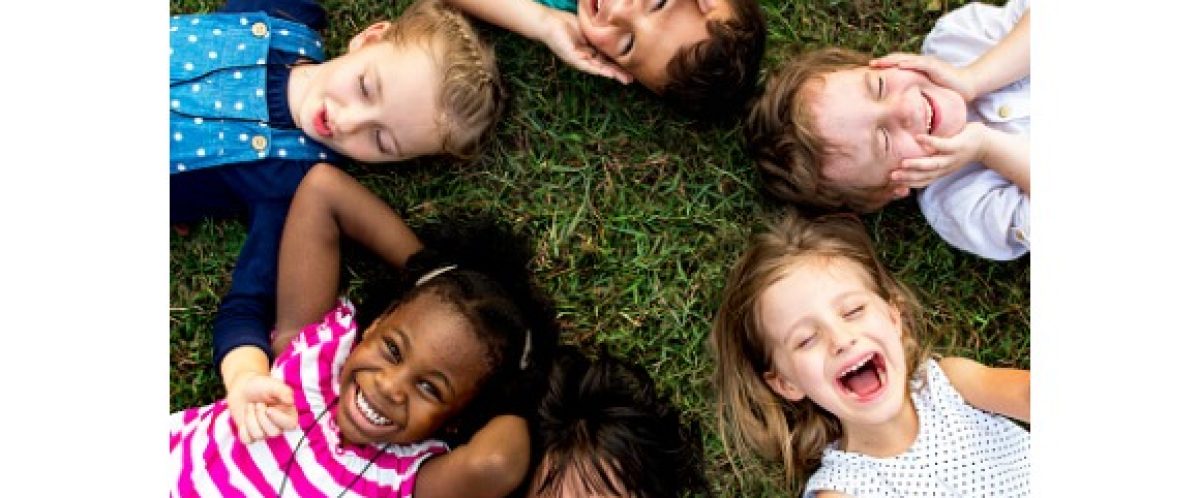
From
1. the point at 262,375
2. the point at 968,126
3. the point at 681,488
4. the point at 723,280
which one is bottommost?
the point at 681,488

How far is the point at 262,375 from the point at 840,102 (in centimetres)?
121

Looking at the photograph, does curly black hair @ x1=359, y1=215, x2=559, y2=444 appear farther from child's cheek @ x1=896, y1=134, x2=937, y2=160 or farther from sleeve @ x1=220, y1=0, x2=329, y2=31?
child's cheek @ x1=896, y1=134, x2=937, y2=160

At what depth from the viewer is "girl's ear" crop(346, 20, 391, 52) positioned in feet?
6.20

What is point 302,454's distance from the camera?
181 centimetres

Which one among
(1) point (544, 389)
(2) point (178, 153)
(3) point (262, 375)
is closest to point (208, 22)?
(2) point (178, 153)

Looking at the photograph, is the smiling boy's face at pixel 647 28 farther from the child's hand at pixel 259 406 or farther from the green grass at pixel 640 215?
the child's hand at pixel 259 406

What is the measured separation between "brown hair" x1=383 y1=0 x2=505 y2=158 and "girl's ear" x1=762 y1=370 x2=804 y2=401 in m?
0.75

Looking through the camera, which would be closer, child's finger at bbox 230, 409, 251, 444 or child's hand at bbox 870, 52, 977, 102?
child's finger at bbox 230, 409, 251, 444

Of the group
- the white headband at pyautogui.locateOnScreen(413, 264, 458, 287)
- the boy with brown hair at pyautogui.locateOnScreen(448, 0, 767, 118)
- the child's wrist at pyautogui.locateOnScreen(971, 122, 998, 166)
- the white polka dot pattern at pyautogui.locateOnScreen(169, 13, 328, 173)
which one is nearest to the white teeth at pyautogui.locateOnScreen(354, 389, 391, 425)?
the white headband at pyautogui.locateOnScreen(413, 264, 458, 287)

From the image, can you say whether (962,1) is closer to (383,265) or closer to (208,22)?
(383,265)

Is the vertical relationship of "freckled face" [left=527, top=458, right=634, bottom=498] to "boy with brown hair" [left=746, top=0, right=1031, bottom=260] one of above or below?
below

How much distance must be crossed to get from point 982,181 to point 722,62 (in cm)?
60

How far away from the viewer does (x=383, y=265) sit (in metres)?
1.93
